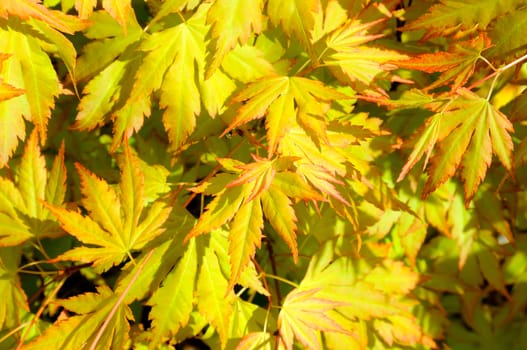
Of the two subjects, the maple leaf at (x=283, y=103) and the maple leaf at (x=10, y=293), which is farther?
the maple leaf at (x=10, y=293)

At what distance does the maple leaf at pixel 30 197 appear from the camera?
118 centimetres

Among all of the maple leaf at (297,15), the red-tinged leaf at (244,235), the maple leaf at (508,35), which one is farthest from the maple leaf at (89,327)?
the maple leaf at (508,35)

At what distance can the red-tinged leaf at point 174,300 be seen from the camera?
1.05 m

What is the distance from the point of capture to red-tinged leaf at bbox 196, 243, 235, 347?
3.51 feet

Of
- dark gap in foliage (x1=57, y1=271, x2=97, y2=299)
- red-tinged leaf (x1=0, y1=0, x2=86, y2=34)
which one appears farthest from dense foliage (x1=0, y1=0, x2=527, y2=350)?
dark gap in foliage (x1=57, y1=271, x2=97, y2=299)

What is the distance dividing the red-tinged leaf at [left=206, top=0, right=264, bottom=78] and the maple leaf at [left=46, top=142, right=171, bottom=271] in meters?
0.25

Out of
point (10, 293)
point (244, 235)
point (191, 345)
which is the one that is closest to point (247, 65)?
point (244, 235)

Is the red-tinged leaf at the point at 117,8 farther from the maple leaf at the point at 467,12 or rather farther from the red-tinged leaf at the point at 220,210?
the maple leaf at the point at 467,12

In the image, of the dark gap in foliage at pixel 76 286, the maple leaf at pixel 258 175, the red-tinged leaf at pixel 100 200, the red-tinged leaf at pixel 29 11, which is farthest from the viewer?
the dark gap in foliage at pixel 76 286

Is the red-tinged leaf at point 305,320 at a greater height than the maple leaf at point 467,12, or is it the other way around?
the maple leaf at point 467,12

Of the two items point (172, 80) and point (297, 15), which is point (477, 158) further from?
point (172, 80)

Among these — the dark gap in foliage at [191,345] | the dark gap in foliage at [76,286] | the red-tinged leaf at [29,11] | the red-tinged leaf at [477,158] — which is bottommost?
the dark gap in foliage at [191,345]

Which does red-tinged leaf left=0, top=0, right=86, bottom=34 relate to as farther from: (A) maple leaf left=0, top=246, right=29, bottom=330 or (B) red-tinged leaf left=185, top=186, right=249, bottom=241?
(A) maple leaf left=0, top=246, right=29, bottom=330

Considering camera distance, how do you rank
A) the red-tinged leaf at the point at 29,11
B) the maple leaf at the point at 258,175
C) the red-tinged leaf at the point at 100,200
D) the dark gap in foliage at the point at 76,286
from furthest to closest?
the dark gap in foliage at the point at 76,286 < the red-tinged leaf at the point at 100,200 < the maple leaf at the point at 258,175 < the red-tinged leaf at the point at 29,11
